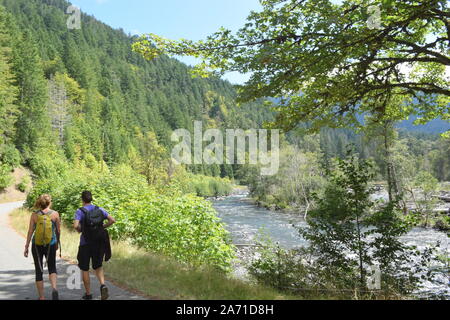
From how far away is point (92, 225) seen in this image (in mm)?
5480

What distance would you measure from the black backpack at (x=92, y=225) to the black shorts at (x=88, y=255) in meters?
0.13

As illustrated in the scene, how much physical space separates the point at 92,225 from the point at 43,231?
813 mm

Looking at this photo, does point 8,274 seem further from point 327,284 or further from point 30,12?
point 30,12

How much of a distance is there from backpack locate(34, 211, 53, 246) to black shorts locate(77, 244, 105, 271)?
0.55 meters

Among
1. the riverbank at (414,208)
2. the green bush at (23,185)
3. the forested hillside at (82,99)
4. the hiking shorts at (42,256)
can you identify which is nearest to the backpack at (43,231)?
Result: the hiking shorts at (42,256)

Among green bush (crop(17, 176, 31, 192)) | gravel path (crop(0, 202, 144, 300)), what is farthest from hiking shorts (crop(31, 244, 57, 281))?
green bush (crop(17, 176, 31, 192))

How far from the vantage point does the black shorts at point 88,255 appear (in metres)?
5.54

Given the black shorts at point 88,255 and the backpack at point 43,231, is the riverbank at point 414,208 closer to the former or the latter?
the black shorts at point 88,255

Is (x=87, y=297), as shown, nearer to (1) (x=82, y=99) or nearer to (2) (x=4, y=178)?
(2) (x=4, y=178)

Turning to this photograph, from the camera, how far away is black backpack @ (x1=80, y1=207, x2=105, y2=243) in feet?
18.0

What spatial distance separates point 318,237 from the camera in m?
8.54

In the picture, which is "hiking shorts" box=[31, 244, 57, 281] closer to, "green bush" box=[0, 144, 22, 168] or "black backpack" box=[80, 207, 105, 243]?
"black backpack" box=[80, 207, 105, 243]
